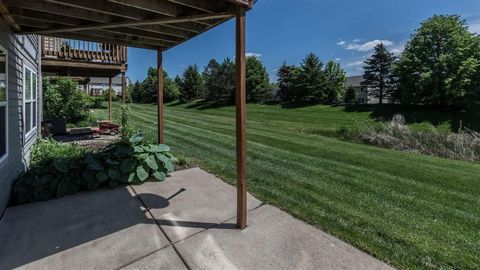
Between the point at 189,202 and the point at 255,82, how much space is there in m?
34.8

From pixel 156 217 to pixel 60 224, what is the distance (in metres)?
1.08

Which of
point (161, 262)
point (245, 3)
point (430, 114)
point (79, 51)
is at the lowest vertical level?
point (161, 262)

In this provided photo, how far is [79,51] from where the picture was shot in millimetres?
8781

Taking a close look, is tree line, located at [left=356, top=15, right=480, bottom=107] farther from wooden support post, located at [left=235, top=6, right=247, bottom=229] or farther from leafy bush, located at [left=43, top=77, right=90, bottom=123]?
leafy bush, located at [left=43, top=77, right=90, bottom=123]

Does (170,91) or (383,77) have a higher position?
(383,77)

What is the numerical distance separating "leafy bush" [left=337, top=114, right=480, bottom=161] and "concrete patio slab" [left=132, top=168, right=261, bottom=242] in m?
7.87

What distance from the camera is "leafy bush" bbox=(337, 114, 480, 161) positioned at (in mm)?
8586

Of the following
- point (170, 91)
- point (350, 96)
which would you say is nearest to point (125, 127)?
point (350, 96)

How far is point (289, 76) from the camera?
36.7 metres

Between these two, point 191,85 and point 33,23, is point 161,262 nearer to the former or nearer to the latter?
point 33,23

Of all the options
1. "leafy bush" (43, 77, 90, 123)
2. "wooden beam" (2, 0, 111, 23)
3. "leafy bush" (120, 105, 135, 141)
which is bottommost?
"leafy bush" (120, 105, 135, 141)

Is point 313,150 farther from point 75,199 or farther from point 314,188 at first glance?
point 75,199

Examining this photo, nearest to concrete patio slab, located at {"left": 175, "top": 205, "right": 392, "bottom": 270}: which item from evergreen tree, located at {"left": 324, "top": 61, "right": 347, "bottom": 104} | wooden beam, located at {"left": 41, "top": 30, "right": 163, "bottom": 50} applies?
wooden beam, located at {"left": 41, "top": 30, "right": 163, "bottom": 50}

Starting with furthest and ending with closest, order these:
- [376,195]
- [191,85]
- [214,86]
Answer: [191,85], [214,86], [376,195]
